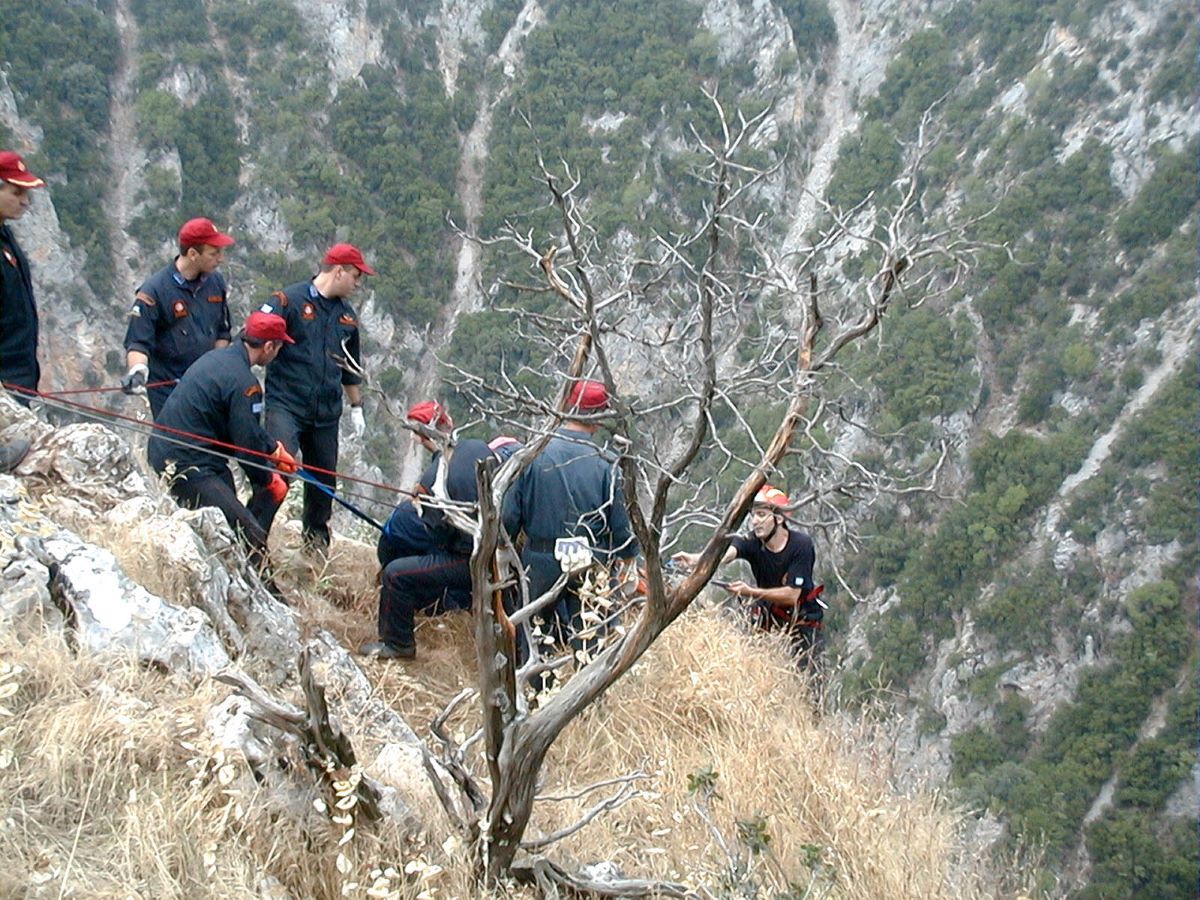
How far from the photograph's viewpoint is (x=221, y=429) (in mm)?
4121

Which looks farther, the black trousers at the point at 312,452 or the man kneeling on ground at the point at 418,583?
the black trousers at the point at 312,452

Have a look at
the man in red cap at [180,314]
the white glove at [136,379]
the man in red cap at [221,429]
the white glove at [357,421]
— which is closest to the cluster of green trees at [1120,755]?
the white glove at [357,421]

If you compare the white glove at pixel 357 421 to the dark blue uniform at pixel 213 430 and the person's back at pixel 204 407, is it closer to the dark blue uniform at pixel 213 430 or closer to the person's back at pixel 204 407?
the dark blue uniform at pixel 213 430

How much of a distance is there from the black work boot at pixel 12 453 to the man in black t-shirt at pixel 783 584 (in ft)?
10.3

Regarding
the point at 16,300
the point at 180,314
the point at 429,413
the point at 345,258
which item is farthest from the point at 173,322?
the point at 429,413

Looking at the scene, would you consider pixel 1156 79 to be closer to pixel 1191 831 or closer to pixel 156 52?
pixel 1191 831

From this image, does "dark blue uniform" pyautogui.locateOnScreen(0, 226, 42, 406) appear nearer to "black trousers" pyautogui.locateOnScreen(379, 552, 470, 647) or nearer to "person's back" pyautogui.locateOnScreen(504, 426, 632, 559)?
"black trousers" pyautogui.locateOnScreen(379, 552, 470, 647)

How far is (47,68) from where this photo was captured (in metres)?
48.7

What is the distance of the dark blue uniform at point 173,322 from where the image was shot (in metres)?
4.79

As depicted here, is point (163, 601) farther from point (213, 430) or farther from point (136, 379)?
point (136, 379)

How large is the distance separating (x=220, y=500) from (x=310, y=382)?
923 millimetres

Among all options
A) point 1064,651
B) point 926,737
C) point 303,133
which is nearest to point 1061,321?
point 1064,651

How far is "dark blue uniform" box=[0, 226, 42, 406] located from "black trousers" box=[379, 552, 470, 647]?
5.87ft

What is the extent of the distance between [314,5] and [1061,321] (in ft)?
157
